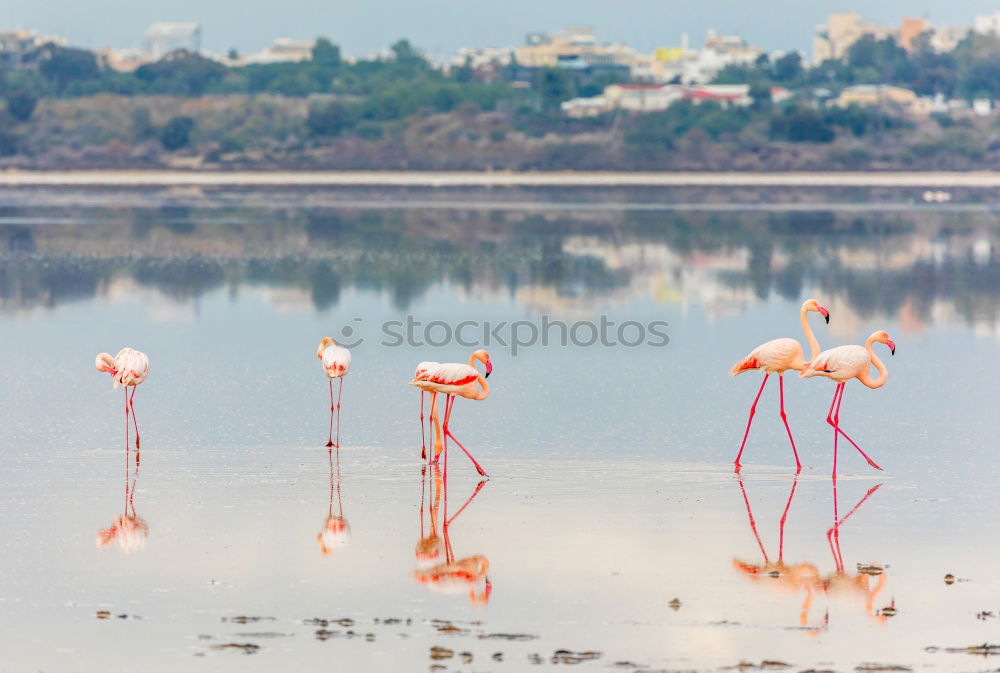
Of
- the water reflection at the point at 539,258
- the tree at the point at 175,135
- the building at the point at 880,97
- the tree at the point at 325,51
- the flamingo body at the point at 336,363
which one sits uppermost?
the tree at the point at 325,51

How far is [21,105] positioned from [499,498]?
7925 cm

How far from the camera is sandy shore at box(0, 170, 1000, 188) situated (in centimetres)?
6456

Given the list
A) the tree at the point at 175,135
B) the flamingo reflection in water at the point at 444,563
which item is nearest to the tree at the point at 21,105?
the tree at the point at 175,135

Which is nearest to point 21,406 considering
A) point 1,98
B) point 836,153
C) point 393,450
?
point 393,450

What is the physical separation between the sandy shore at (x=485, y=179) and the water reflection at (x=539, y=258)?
17201mm

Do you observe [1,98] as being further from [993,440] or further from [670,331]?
[993,440]

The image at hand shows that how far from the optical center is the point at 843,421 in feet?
46.6

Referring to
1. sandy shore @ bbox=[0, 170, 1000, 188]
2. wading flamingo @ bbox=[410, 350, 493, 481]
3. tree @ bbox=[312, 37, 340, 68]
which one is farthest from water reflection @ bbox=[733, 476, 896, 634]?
Answer: tree @ bbox=[312, 37, 340, 68]

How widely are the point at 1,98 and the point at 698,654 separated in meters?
92.4

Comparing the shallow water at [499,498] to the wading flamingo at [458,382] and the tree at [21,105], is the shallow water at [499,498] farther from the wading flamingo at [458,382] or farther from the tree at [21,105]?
the tree at [21,105]

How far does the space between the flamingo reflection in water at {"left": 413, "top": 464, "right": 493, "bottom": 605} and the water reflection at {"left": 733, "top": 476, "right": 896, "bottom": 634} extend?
136cm

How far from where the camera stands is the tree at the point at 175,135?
78.3m

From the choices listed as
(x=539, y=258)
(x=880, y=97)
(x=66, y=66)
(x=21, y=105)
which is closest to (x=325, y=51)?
(x=66, y=66)

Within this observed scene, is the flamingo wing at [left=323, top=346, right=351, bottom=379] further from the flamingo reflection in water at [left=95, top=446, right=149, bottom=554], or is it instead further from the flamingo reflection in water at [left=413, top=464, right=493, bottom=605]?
the flamingo reflection in water at [left=95, top=446, right=149, bottom=554]
